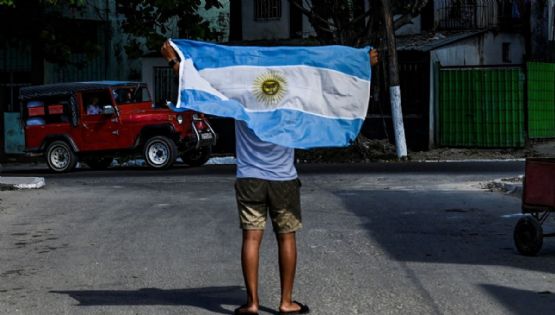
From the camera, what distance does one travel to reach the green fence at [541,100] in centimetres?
3000

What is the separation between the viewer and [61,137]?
27875mm

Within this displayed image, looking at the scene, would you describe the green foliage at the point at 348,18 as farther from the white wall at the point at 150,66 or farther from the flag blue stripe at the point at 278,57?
the flag blue stripe at the point at 278,57

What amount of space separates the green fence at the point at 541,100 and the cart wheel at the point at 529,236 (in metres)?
19.0

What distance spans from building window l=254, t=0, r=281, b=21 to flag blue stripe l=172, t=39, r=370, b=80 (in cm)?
3097

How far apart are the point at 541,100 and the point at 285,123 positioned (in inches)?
919

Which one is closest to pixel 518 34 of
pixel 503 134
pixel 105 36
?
pixel 503 134

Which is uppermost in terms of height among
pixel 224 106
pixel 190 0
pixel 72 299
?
pixel 190 0

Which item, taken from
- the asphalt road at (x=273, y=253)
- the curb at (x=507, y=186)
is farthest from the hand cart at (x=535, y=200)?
the curb at (x=507, y=186)

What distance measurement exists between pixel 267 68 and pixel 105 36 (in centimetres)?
3118

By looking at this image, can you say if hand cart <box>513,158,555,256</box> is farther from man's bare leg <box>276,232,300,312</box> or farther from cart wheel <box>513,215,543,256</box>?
man's bare leg <box>276,232,300,312</box>

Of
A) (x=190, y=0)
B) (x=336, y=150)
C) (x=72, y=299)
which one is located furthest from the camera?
(x=190, y=0)

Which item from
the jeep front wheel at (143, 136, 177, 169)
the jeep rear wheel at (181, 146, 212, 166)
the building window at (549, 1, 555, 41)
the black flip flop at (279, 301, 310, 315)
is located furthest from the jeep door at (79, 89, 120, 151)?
the black flip flop at (279, 301, 310, 315)

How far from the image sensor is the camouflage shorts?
321 inches

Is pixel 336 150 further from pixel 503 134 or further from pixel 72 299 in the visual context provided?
pixel 72 299
